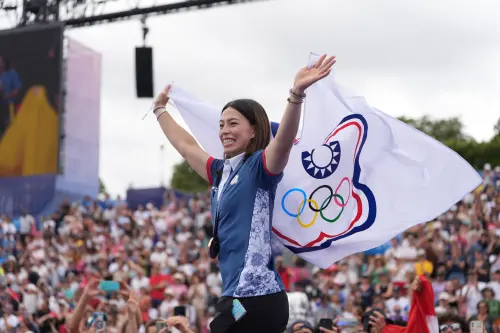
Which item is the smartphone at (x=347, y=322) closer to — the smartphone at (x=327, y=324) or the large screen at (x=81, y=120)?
the smartphone at (x=327, y=324)

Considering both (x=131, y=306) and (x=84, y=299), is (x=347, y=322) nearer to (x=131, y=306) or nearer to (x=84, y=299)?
(x=131, y=306)

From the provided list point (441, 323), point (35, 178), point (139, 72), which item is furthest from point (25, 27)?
point (441, 323)

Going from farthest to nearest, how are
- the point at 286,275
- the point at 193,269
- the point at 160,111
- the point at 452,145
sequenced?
1. the point at 452,145
2. the point at 193,269
3. the point at 286,275
4. the point at 160,111

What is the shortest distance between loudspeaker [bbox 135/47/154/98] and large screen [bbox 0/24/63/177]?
654 cm

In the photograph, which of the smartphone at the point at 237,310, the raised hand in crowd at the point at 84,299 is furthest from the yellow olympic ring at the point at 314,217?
the raised hand in crowd at the point at 84,299

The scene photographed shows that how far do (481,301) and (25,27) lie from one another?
1528cm

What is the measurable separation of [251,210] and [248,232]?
9 centimetres

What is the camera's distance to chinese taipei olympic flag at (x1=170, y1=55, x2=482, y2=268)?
4477mm

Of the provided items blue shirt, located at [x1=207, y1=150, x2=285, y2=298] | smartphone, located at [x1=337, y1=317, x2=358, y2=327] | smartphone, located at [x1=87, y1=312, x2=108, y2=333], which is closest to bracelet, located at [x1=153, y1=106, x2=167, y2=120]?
blue shirt, located at [x1=207, y1=150, x2=285, y2=298]

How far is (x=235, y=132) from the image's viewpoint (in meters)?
3.97

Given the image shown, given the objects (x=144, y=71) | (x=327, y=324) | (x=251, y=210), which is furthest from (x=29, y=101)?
(x=251, y=210)

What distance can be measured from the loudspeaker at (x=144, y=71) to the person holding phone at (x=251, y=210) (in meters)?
11.7

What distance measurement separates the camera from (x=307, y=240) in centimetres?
447

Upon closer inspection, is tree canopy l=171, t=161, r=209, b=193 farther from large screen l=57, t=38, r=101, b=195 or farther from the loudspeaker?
the loudspeaker
